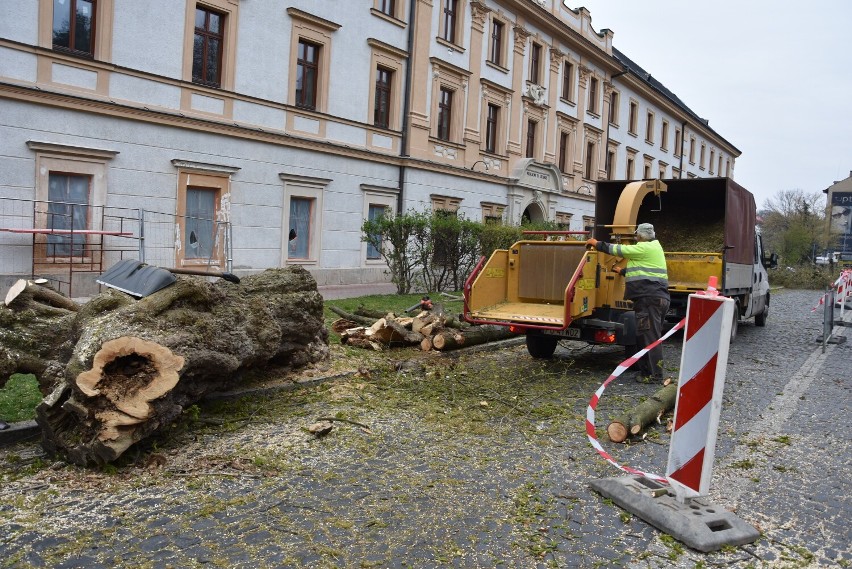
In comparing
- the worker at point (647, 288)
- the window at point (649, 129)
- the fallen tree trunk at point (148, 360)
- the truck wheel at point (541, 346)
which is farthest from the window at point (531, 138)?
the fallen tree trunk at point (148, 360)

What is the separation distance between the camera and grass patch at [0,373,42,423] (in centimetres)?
516

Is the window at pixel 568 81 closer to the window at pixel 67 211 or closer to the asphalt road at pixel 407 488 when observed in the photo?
the window at pixel 67 211

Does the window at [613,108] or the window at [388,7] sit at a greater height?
the window at [613,108]

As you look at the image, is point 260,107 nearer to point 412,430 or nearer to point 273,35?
point 273,35

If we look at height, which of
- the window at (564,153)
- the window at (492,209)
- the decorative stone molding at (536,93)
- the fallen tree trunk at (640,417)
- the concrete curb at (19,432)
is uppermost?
the decorative stone molding at (536,93)

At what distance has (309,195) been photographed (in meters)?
18.0

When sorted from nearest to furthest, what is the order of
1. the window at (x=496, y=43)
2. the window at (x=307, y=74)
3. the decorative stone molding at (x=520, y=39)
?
the window at (x=307, y=74)
the window at (x=496, y=43)
the decorative stone molding at (x=520, y=39)

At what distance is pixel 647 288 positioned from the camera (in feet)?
26.2

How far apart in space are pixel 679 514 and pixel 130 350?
341 cm

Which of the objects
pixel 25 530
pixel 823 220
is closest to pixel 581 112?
pixel 823 220

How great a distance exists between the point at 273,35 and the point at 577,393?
13.0m

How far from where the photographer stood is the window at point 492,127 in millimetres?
25188

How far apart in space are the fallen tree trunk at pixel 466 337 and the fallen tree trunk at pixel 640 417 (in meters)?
3.35

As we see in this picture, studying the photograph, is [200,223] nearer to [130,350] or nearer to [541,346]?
[541,346]
